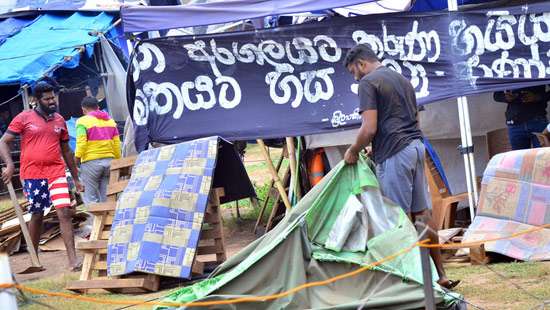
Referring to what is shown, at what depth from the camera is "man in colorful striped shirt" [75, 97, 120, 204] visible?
1078 cm

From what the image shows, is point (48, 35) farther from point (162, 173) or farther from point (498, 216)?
point (498, 216)

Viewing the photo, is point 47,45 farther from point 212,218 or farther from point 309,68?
point 212,218

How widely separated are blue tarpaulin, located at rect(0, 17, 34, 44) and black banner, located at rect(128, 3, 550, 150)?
30.9 feet

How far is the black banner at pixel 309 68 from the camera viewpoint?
926 centimetres

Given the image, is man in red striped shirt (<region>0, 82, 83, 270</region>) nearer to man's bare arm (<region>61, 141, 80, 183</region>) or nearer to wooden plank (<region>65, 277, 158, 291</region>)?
man's bare arm (<region>61, 141, 80, 183</region>)

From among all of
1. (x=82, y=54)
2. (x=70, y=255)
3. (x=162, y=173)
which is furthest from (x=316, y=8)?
(x=82, y=54)

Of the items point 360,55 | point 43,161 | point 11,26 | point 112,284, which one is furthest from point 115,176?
point 11,26

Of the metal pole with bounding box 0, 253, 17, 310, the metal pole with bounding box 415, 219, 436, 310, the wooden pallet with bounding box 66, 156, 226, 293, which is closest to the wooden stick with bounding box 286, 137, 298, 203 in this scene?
the wooden pallet with bounding box 66, 156, 226, 293

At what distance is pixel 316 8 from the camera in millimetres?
9047

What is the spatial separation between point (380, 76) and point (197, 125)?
314cm

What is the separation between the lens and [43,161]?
393 inches

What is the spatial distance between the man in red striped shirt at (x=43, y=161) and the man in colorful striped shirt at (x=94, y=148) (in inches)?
25.4

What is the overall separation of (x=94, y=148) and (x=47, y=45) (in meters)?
6.80

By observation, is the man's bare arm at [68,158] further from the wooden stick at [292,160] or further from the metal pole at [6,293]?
the metal pole at [6,293]
